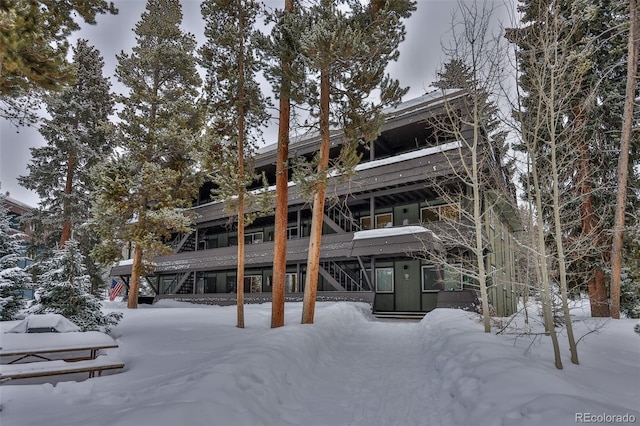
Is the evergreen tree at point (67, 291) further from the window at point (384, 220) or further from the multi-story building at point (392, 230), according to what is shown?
the window at point (384, 220)

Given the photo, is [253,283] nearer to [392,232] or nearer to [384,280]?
[384,280]

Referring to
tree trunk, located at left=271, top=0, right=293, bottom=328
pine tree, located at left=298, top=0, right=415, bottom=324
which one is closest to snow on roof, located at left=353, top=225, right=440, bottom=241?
pine tree, located at left=298, top=0, right=415, bottom=324

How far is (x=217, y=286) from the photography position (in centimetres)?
2780

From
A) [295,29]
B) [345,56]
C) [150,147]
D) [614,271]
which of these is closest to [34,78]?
[295,29]

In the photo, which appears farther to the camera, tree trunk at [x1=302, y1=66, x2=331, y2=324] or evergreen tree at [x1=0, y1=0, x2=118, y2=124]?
tree trunk at [x1=302, y1=66, x2=331, y2=324]

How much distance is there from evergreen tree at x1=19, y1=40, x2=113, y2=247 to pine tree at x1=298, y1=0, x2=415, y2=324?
16181 mm

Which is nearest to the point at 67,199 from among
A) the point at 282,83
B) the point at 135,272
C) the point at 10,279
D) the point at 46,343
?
the point at 135,272

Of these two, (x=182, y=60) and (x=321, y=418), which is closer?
(x=321, y=418)

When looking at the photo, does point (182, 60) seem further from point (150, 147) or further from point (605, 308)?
point (605, 308)

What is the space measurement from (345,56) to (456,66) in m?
3.05

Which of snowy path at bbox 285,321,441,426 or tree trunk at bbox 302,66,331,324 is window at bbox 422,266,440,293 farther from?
tree trunk at bbox 302,66,331,324

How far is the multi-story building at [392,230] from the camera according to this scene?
1566 centimetres

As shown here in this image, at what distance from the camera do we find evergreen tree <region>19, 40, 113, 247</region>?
70.3 ft

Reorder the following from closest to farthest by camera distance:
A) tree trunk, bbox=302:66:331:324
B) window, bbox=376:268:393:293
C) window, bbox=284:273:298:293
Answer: tree trunk, bbox=302:66:331:324
window, bbox=376:268:393:293
window, bbox=284:273:298:293
